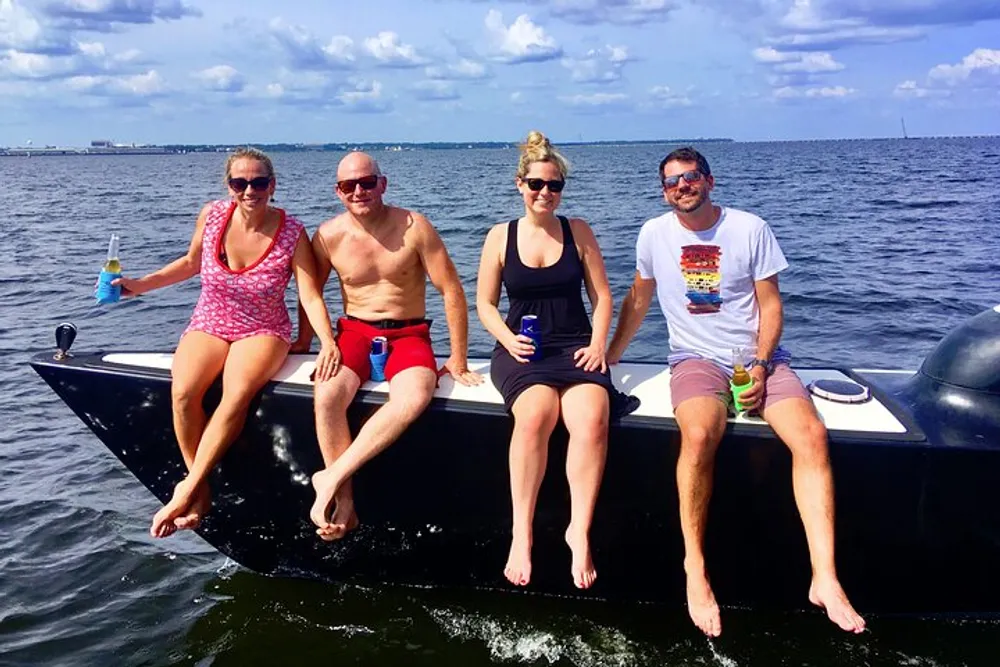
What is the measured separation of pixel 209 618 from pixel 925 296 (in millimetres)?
12179

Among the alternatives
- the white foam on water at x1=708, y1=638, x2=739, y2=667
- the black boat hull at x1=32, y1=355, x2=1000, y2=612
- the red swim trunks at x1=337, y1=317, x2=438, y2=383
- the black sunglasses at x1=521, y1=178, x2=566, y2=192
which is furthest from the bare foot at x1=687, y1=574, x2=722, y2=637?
the black sunglasses at x1=521, y1=178, x2=566, y2=192

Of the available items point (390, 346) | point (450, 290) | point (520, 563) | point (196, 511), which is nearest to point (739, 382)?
point (520, 563)

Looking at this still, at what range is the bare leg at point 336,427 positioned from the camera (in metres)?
4.56

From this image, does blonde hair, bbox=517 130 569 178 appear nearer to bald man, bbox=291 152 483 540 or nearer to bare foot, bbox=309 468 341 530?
bald man, bbox=291 152 483 540

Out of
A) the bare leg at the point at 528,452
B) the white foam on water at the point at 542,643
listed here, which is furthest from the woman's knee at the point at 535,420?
the white foam on water at the point at 542,643

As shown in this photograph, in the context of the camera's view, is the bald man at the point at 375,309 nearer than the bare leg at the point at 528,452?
No

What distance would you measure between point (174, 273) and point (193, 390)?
2.59ft

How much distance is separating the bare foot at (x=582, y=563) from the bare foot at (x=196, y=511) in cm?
205

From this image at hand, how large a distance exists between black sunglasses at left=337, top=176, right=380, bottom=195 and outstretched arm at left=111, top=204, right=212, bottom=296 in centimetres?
87

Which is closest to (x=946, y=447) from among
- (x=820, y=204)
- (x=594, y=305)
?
(x=594, y=305)

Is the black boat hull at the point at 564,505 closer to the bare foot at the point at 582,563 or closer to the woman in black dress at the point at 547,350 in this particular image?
the woman in black dress at the point at 547,350

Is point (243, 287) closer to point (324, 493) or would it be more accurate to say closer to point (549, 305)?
point (324, 493)

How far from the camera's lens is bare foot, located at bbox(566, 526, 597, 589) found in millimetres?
4105

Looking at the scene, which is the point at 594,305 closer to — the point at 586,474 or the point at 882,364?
the point at 586,474
